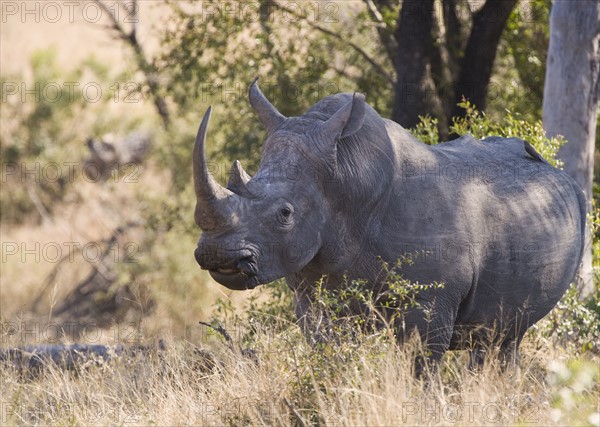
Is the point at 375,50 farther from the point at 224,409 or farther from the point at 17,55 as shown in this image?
the point at 17,55

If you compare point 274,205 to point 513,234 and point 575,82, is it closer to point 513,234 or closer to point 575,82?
point 513,234

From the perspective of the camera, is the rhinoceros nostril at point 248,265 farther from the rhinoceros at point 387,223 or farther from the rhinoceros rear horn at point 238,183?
the rhinoceros rear horn at point 238,183

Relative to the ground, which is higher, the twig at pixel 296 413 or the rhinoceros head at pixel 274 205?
the rhinoceros head at pixel 274 205

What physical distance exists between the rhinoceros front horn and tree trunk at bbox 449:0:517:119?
8.07 meters

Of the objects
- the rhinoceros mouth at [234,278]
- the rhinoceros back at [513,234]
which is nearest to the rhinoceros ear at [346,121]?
the rhinoceros back at [513,234]

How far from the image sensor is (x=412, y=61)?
1291cm

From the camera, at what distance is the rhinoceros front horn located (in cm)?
562

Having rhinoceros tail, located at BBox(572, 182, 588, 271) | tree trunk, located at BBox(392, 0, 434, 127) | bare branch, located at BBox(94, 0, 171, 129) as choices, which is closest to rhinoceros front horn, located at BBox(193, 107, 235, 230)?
rhinoceros tail, located at BBox(572, 182, 588, 271)

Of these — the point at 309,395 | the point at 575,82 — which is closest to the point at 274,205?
the point at 309,395

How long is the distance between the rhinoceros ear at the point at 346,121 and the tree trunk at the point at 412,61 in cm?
648

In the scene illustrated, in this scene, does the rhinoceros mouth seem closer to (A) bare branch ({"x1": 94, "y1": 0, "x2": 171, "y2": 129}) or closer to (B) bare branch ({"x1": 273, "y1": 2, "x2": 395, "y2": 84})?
(B) bare branch ({"x1": 273, "y1": 2, "x2": 395, "y2": 84})

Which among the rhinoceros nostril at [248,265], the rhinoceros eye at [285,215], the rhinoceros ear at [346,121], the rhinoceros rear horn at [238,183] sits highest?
the rhinoceros ear at [346,121]

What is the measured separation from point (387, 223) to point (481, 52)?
7.78m

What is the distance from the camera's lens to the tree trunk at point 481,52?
43.5ft
